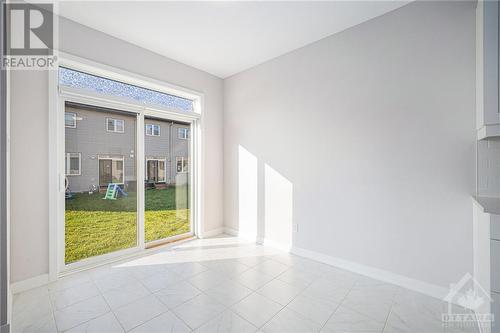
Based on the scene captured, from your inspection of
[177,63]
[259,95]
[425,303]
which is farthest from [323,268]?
[177,63]

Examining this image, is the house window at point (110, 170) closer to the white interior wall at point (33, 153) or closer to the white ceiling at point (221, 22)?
the white interior wall at point (33, 153)

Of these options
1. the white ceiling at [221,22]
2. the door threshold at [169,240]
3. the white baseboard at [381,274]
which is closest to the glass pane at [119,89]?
the white ceiling at [221,22]

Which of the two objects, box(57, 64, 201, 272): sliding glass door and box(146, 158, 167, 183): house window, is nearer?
box(57, 64, 201, 272): sliding glass door

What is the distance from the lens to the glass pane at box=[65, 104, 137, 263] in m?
2.79

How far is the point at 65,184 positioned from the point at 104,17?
6.56 feet

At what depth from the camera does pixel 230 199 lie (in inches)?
169

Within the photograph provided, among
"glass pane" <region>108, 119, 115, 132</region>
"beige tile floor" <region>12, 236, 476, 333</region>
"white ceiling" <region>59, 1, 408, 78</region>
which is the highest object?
"white ceiling" <region>59, 1, 408, 78</region>

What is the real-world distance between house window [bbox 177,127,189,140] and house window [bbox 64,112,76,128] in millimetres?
1459

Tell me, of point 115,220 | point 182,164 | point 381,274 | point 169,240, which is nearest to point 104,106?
point 182,164

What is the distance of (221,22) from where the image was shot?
270cm

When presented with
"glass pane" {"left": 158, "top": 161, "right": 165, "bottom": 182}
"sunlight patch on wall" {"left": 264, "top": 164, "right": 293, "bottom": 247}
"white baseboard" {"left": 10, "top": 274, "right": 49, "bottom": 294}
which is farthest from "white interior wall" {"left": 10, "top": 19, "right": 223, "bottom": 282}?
"sunlight patch on wall" {"left": 264, "top": 164, "right": 293, "bottom": 247}

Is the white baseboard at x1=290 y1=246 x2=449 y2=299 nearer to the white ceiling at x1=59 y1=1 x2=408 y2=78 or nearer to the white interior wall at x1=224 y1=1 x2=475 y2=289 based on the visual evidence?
the white interior wall at x1=224 y1=1 x2=475 y2=289

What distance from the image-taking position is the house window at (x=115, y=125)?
3068mm

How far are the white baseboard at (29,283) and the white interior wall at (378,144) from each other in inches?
108
